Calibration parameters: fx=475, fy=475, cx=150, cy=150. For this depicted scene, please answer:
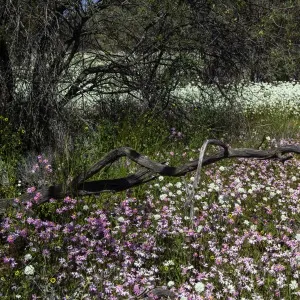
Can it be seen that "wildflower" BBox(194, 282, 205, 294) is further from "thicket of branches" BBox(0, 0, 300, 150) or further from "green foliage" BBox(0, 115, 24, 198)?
"thicket of branches" BBox(0, 0, 300, 150)

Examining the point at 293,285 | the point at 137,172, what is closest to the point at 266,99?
the point at 137,172

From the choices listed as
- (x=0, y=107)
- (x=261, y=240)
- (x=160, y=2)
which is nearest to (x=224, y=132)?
(x=160, y=2)

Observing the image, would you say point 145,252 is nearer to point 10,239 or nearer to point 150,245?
point 150,245

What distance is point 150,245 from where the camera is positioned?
10.8 feet

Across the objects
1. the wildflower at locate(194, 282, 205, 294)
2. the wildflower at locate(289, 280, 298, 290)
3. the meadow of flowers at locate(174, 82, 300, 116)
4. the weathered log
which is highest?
the meadow of flowers at locate(174, 82, 300, 116)

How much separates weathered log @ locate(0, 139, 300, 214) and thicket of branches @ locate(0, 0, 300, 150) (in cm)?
206

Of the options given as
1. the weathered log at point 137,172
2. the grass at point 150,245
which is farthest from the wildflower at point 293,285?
the weathered log at point 137,172

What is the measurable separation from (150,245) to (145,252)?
0.06 m

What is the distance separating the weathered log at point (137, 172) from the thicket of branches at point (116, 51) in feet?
6.76

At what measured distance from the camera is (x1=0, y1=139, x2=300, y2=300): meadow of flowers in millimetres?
2764

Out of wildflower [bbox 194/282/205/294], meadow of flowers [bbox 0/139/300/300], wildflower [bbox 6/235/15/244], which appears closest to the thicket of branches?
meadow of flowers [bbox 0/139/300/300]

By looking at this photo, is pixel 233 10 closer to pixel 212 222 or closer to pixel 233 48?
pixel 233 48

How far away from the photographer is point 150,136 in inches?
254

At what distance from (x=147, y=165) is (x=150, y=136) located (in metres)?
3.29
